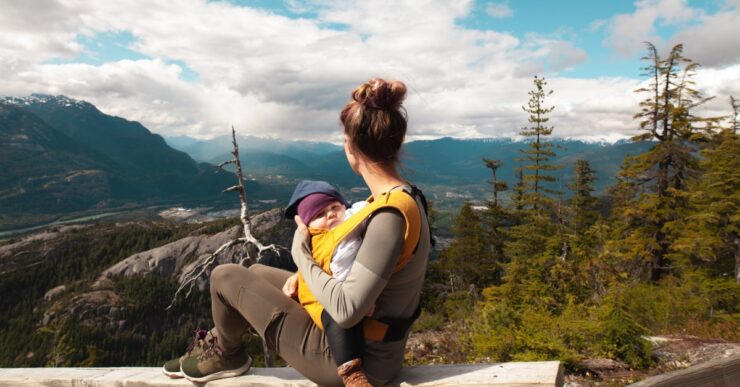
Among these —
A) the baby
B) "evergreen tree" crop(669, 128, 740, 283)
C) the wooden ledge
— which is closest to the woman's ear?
the baby

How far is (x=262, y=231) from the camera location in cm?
8275

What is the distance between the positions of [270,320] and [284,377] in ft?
1.43

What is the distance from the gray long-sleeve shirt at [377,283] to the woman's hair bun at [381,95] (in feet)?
1.85

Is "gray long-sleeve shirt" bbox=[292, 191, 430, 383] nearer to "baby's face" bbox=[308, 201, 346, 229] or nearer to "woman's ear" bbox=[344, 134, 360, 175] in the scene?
"baby's face" bbox=[308, 201, 346, 229]

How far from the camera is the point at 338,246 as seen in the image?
7.31 feet

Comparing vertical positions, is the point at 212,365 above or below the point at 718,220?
above

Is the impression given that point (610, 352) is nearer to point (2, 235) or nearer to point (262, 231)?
point (262, 231)

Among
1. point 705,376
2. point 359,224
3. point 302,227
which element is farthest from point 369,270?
point 705,376

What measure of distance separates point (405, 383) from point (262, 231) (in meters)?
83.5

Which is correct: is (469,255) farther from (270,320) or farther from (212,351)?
(270,320)

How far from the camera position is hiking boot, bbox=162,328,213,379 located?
2.97 meters

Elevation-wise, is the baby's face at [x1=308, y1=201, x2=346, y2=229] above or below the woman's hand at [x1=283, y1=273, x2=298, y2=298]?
above

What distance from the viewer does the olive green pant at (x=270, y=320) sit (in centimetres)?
252

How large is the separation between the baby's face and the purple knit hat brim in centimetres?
2
